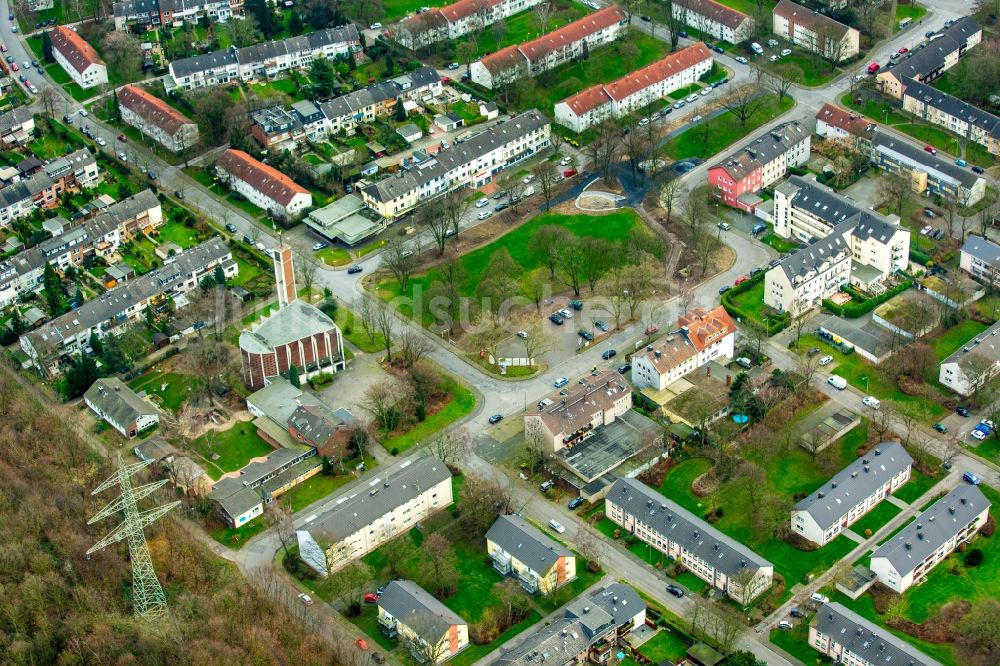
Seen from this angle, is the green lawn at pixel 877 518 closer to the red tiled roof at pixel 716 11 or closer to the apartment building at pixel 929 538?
the apartment building at pixel 929 538

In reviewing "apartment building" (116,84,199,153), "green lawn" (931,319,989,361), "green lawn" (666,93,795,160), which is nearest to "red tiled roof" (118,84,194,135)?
"apartment building" (116,84,199,153)

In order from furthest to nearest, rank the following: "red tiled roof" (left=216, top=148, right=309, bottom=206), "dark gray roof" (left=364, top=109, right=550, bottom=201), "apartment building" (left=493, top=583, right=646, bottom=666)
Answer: "red tiled roof" (left=216, top=148, right=309, bottom=206) → "dark gray roof" (left=364, top=109, right=550, bottom=201) → "apartment building" (left=493, top=583, right=646, bottom=666)

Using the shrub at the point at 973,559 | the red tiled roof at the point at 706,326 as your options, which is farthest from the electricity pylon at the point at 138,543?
the shrub at the point at 973,559

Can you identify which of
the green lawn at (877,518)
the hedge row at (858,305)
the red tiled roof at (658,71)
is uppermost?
the red tiled roof at (658,71)

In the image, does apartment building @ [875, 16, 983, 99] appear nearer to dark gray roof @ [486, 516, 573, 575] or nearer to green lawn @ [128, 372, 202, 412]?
dark gray roof @ [486, 516, 573, 575]

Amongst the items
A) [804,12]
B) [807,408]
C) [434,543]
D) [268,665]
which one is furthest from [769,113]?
[268,665]

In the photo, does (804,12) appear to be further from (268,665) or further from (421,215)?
(268,665)
